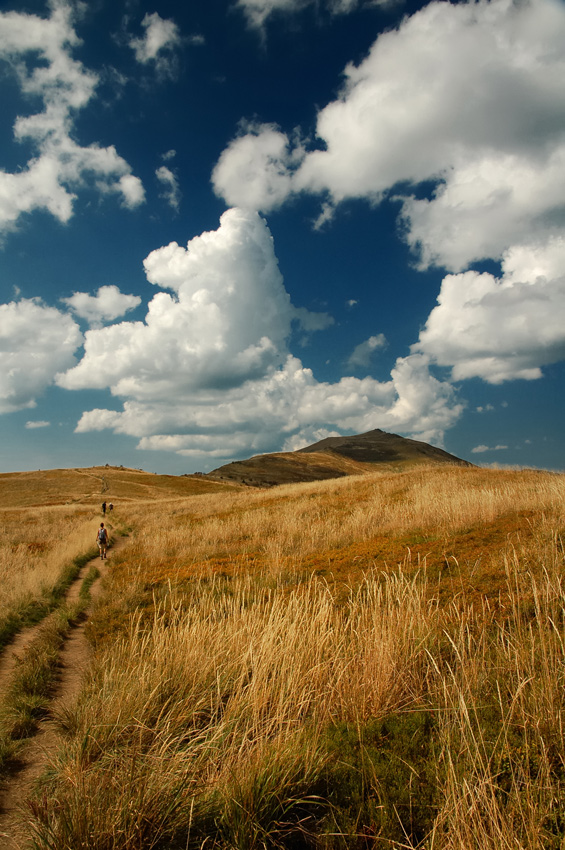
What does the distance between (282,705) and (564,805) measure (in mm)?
2023

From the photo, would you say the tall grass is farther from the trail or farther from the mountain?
the mountain

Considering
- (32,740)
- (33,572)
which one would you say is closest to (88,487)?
(33,572)

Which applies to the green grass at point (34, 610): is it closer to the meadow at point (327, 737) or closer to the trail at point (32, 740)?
the trail at point (32, 740)

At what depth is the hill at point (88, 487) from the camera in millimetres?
60562

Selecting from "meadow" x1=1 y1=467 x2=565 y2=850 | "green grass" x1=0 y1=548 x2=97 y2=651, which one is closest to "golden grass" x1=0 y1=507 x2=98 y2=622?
"green grass" x1=0 y1=548 x2=97 y2=651

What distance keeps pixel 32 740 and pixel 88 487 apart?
73.1 m

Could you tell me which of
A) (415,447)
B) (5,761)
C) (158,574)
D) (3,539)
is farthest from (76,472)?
(415,447)

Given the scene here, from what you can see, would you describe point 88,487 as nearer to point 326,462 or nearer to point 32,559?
point 32,559

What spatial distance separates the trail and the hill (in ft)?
169

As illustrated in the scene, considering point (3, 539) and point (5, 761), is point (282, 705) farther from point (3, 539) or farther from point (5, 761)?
point (3, 539)

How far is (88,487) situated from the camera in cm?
7031

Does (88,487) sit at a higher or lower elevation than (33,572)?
higher

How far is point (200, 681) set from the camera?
4316 millimetres

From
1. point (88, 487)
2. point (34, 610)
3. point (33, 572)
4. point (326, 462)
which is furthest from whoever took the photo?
point (326, 462)
